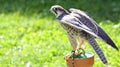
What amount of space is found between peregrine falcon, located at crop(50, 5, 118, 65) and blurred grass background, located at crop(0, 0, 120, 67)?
1.23 metres

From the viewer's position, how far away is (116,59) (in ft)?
22.6

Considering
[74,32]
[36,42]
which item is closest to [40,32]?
[36,42]

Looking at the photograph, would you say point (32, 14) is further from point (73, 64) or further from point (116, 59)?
point (73, 64)

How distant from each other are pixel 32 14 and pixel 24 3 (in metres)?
1.06

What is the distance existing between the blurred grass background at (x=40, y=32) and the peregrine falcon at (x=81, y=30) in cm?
Answer: 123

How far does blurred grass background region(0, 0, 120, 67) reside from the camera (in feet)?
23.9

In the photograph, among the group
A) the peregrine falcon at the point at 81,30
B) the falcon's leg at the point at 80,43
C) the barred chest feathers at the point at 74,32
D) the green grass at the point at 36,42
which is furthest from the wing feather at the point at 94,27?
the green grass at the point at 36,42

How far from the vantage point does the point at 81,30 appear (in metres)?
5.46

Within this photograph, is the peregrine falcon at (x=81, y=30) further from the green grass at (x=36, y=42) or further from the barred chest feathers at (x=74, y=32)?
the green grass at (x=36, y=42)

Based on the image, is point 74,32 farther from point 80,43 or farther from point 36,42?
point 36,42

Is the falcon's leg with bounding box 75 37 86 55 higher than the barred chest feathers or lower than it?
lower

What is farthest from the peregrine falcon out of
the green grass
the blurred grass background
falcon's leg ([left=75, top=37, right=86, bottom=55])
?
the blurred grass background

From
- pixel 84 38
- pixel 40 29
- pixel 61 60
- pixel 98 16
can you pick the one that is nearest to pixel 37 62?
pixel 61 60

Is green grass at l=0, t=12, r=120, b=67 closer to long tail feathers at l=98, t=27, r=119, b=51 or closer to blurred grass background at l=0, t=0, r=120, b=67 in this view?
blurred grass background at l=0, t=0, r=120, b=67
